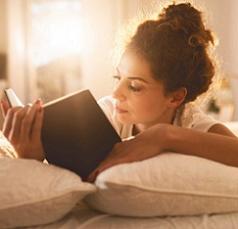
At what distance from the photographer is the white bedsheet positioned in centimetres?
83

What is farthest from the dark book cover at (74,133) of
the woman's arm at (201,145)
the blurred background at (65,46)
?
the blurred background at (65,46)

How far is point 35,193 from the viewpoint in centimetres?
78

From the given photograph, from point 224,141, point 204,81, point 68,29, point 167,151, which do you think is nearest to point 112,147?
point 167,151

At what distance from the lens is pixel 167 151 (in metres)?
0.92

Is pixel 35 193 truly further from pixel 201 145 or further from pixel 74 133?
pixel 201 145

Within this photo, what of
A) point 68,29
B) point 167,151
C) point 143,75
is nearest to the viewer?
point 167,151

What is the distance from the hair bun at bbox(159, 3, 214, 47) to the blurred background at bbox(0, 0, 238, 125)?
1635 mm

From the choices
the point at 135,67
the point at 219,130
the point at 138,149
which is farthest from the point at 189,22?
the point at 138,149

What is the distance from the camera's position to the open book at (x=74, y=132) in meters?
0.88

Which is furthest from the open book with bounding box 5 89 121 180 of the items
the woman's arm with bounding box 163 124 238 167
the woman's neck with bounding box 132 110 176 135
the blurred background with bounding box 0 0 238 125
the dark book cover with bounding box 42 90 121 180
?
the blurred background with bounding box 0 0 238 125

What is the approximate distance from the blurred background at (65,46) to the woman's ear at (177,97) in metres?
1.62

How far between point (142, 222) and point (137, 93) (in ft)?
1.14

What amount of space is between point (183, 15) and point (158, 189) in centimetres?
51

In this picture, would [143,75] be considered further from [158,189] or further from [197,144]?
[158,189]
